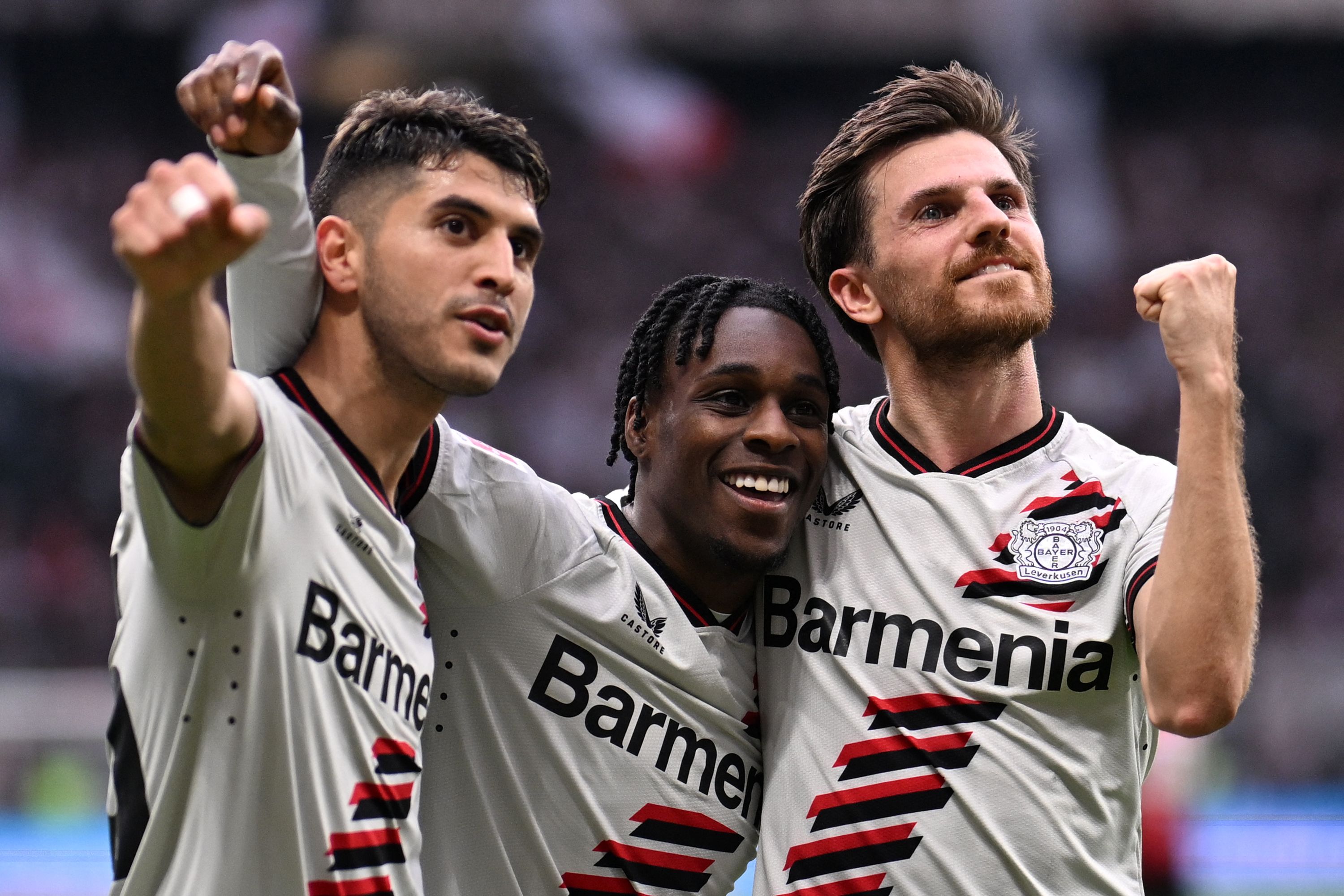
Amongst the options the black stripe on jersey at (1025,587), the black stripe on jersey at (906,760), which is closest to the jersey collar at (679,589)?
the black stripe on jersey at (906,760)

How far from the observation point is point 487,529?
136 inches

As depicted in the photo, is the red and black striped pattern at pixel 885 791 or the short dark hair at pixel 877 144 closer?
the red and black striped pattern at pixel 885 791

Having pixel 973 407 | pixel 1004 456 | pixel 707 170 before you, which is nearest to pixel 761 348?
pixel 973 407

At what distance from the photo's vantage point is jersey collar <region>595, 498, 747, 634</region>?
149 inches

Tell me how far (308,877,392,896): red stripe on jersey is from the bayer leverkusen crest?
1692 mm

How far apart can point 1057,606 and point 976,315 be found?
0.77 metres

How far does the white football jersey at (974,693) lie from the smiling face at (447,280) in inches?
46.5

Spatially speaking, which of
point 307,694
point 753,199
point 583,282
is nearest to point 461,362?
point 307,694

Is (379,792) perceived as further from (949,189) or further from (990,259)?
(949,189)

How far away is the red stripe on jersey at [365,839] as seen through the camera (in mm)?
2785

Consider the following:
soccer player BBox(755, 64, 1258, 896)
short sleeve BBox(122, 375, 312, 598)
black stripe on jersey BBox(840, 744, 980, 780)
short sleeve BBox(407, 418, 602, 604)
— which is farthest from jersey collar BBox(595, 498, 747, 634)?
short sleeve BBox(122, 375, 312, 598)

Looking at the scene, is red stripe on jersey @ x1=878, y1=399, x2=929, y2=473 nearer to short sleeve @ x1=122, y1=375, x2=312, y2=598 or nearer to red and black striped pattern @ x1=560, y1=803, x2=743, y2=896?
red and black striped pattern @ x1=560, y1=803, x2=743, y2=896

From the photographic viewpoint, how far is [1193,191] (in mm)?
20219

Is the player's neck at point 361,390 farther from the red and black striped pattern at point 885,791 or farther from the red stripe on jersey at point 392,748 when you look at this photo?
the red and black striped pattern at point 885,791
